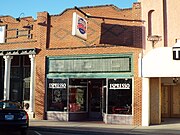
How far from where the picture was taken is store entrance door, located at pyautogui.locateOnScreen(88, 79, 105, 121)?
22.8 m

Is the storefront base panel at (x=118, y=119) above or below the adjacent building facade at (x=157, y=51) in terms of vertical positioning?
below

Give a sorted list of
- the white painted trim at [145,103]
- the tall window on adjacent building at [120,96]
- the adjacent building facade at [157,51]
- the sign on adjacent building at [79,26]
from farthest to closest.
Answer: the tall window on adjacent building at [120,96], the white painted trim at [145,103], the sign on adjacent building at [79,26], the adjacent building facade at [157,51]

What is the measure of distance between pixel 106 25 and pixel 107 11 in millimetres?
896

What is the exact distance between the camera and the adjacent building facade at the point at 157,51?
18.5 m

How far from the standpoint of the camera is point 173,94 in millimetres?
24750

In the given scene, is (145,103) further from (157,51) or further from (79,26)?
(79,26)

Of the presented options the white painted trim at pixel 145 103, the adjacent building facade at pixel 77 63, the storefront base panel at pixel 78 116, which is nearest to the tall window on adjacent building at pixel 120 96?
the adjacent building facade at pixel 77 63

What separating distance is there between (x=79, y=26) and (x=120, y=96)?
486 centimetres

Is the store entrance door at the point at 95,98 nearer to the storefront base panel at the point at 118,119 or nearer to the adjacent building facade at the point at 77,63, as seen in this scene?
the adjacent building facade at the point at 77,63

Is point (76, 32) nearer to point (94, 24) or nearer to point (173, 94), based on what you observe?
point (94, 24)

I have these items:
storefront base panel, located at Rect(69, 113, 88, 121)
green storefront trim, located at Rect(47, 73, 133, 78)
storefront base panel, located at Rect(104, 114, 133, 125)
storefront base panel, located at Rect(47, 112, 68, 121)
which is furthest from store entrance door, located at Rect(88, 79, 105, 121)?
storefront base panel, located at Rect(104, 114, 133, 125)

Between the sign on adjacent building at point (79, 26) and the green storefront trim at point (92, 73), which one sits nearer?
the sign on adjacent building at point (79, 26)

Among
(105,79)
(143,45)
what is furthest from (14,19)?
(143,45)

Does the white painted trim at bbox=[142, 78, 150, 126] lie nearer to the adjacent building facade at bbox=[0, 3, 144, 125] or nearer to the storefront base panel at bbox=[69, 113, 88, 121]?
the adjacent building facade at bbox=[0, 3, 144, 125]
